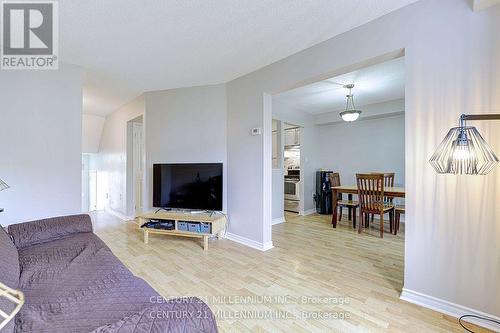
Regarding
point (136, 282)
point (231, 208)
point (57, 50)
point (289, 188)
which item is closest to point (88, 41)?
point (57, 50)

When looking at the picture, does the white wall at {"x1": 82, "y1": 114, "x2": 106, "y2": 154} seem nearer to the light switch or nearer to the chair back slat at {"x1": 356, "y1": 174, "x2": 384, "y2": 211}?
the light switch

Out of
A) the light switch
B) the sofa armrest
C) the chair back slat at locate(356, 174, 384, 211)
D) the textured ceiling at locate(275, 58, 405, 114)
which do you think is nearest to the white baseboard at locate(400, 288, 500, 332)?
the chair back slat at locate(356, 174, 384, 211)

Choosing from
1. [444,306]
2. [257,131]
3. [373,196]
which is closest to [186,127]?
[257,131]

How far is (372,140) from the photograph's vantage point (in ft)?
16.6

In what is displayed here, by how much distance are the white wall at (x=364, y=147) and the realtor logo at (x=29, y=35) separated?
508 cm

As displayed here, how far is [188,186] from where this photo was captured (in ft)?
11.5

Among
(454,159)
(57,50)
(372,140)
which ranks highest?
(57,50)

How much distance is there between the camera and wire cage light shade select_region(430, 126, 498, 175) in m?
1.42

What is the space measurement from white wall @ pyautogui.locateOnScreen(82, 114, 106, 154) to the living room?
2272mm

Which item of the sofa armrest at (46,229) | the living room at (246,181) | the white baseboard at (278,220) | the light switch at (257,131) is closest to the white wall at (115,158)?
the living room at (246,181)

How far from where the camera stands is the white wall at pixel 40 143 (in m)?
2.42

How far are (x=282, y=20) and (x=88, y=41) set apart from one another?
1.92m

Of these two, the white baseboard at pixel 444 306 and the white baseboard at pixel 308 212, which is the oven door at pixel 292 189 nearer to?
the white baseboard at pixel 308 212

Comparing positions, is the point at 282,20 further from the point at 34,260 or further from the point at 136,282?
the point at 34,260
